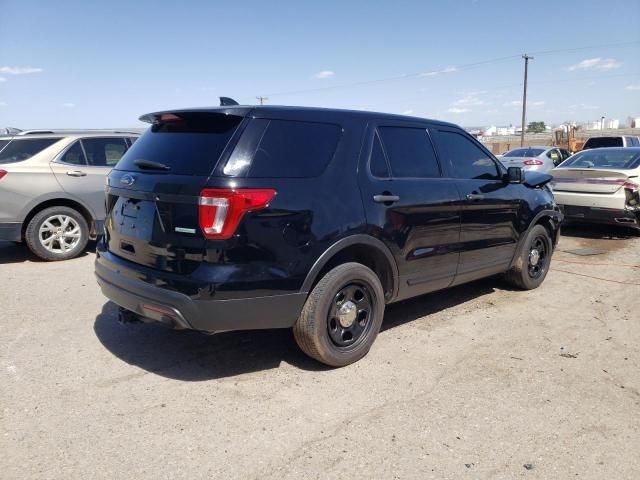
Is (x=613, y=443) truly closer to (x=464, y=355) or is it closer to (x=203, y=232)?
(x=464, y=355)

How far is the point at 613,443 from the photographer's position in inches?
117

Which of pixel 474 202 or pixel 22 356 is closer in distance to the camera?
pixel 22 356

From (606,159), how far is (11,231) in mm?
9795

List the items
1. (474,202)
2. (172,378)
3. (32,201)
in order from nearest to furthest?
(172,378)
(474,202)
(32,201)

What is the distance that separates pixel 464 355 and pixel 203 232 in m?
2.31

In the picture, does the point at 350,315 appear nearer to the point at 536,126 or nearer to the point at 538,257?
the point at 538,257

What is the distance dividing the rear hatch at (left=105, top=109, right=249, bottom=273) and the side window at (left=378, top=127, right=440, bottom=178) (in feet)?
4.32

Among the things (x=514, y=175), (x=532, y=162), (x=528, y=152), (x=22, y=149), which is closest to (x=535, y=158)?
(x=532, y=162)

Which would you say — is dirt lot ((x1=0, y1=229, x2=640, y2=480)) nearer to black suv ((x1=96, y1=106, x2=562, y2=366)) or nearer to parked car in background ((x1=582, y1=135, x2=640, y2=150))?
black suv ((x1=96, y1=106, x2=562, y2=366))

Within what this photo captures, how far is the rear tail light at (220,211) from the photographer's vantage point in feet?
10.3

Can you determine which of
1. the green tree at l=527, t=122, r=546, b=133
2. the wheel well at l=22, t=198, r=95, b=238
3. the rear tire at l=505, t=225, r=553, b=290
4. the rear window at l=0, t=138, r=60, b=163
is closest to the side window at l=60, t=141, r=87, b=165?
the rear window at l=0, t=138, r=60, b=163

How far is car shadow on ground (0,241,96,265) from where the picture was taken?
7.34m

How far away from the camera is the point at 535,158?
17172 millimetres

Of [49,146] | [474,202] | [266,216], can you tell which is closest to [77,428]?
[266,216]
